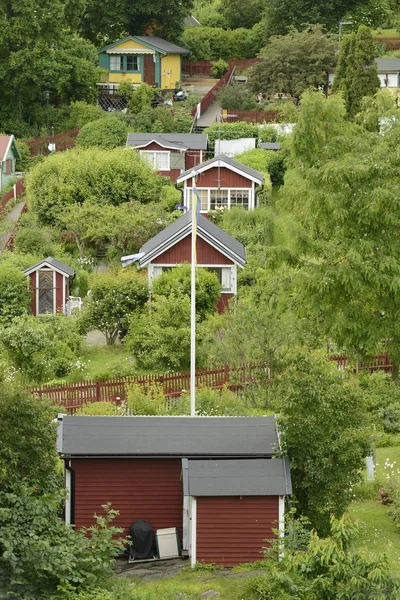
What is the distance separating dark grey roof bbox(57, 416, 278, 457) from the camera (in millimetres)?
23969

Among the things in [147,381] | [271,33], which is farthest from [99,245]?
[271,33]

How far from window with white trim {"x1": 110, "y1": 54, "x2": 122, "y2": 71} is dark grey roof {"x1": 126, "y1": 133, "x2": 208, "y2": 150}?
17.3 metres

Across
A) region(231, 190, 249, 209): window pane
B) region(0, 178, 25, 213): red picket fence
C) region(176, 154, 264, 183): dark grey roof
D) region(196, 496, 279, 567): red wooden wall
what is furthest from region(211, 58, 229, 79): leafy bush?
region(196, 496, 279, 567): red wooden wall

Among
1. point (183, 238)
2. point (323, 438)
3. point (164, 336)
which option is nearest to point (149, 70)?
point (183, 238)

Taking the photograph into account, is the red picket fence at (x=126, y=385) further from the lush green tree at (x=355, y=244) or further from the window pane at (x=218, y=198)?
the window pane at (x=218, y=198)

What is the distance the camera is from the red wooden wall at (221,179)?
179ft

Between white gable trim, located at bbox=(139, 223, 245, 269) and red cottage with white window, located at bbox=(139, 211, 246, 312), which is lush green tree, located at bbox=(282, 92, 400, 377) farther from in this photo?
red cottage with white window, located at bbox=(139, 211, 246, 312)

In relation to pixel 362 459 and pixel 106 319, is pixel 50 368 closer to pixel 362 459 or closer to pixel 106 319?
pixel 106 319

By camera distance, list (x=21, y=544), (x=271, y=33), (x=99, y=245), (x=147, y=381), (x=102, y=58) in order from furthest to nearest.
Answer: (x=271, y=33)
(x=102, y=58)
(x=99, y=245)
(x=147, y=381)
(x=21, y=544)

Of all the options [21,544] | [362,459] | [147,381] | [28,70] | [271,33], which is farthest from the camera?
[271,33]

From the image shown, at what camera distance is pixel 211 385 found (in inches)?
1305

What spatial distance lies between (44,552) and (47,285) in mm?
24488

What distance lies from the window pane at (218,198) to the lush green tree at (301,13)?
31.9 m

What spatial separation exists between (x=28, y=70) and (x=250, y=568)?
49533mm
